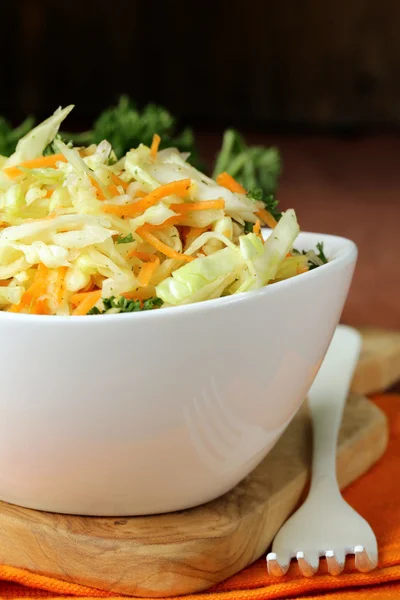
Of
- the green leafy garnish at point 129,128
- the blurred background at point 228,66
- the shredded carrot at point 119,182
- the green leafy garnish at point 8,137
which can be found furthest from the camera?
the blurred background at point 228,66

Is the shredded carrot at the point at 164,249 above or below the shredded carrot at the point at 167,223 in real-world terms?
below

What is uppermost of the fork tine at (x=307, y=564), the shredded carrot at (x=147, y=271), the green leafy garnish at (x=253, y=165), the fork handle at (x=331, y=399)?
the shredded carrot at (x=147, y=271)

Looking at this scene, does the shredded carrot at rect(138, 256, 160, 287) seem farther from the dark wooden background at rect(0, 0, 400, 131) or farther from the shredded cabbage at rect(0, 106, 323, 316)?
the dark wooden background at rect(0, 0, 400, 131)

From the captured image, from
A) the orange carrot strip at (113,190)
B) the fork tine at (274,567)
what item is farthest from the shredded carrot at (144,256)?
the fork tine at (274,567)

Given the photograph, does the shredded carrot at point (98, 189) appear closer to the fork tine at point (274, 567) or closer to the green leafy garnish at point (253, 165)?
the fork tine at point (274, 567)

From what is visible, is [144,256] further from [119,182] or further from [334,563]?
[334,563]

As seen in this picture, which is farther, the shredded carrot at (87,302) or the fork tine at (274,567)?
the fork tine at (274,567)
